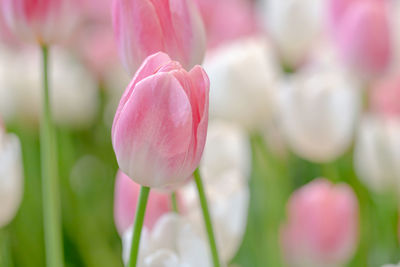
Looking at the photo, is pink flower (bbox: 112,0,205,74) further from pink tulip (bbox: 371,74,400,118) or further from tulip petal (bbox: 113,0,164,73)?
pink tulip (bbox: 371,74,400,118)

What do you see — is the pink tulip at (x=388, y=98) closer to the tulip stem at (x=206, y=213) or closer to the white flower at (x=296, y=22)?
the white flower at (x=296, y=22)

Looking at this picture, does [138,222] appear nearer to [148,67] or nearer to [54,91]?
[148,67]

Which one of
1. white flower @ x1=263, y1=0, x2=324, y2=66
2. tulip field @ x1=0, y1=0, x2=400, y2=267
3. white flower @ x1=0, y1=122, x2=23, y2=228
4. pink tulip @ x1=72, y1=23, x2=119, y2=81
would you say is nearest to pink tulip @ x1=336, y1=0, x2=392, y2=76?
tulip field @ x1=0, y1=0, x2=400, y2=267

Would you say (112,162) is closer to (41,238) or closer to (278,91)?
(41,238)

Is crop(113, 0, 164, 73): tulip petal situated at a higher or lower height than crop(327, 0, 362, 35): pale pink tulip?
higher

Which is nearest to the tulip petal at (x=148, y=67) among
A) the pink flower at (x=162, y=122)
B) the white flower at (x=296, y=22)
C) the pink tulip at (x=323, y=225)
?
the pink flower at (x=162, y=122)

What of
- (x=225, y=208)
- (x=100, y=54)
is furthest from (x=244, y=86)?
(x=100, y=54)
